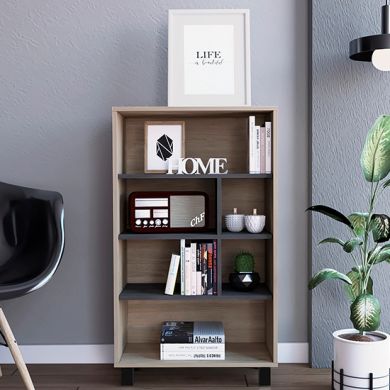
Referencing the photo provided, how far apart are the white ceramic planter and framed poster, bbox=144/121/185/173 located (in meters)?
1.06

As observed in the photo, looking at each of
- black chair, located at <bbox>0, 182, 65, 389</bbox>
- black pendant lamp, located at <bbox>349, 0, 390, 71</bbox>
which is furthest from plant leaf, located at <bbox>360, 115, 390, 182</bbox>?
black chair, located at <bbox>0, 182, 65, 389</bbox>

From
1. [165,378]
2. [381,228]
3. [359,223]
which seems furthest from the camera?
[165,378]

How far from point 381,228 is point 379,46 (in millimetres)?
772

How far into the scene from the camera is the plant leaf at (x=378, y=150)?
2.32 m

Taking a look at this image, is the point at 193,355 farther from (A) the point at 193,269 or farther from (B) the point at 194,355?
(A) the point at 193,269

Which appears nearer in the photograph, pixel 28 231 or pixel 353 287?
pixel 353 287

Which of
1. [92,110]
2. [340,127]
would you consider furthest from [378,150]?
[92,110]

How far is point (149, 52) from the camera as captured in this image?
2846 millimetres

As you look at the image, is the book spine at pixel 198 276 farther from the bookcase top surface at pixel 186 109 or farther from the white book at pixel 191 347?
the bookcase top surface at pixel 186 109

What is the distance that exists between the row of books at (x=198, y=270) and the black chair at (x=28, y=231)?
0.51m

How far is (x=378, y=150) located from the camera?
7.66ft

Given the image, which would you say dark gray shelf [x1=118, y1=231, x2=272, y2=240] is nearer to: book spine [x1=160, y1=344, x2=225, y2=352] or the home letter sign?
the home letter sign

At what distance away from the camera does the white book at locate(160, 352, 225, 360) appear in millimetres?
2617

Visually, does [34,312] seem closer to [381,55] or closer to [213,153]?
[213,153]
